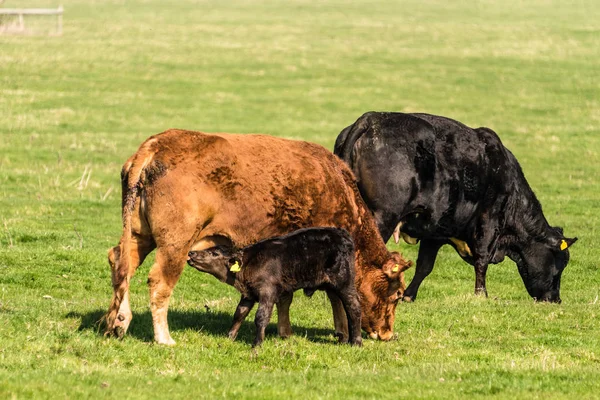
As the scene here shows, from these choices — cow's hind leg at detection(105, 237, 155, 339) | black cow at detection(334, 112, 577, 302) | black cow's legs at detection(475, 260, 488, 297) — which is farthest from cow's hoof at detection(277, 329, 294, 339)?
black cow's legs at detection(475, 260, 488, 297)

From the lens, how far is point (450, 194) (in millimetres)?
14859

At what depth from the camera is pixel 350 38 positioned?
2349 inches

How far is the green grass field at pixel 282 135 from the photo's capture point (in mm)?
9844

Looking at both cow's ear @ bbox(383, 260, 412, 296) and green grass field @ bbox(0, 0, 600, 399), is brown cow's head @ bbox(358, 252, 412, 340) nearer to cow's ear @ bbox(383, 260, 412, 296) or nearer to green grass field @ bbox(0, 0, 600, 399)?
cow's ear @ bbox(383, 260, 412, 296)

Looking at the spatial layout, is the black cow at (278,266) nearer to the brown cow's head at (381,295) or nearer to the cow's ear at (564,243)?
the brown cow's head at (381,295)

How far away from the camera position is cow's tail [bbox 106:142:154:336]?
1069 centimetres

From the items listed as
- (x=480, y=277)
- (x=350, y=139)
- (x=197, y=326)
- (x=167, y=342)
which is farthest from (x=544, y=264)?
(x=167, y=342)

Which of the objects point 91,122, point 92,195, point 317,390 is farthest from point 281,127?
point 317,390

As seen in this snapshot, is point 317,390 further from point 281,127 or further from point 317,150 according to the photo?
point 281,127

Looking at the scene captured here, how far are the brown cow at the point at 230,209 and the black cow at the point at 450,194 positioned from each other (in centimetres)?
184

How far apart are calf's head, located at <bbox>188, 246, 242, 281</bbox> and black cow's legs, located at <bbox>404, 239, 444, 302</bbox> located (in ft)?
16.7

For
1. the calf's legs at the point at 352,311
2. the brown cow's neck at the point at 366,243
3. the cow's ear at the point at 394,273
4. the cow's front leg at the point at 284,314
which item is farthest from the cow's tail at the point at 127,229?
the cow's ear at the point at 394,273

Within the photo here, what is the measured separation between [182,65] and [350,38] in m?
14.9

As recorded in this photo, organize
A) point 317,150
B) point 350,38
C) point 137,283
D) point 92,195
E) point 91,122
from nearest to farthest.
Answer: point 317,150 → point 137,283 → point 92,195 → point 91,122 → point 350,38
